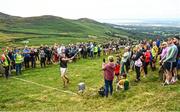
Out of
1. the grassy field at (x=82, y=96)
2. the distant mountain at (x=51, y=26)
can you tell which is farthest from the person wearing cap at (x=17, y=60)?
the distant mountain at (x=51, y=26)

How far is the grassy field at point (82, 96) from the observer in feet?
56.5

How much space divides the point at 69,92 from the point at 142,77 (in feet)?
17.7

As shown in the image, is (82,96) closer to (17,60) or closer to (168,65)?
(168,65)

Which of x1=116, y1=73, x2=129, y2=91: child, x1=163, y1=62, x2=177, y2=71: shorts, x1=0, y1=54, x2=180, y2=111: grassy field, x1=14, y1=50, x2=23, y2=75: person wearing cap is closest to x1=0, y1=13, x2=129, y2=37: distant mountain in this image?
x1=14, y1=50, x2=23, y2=75: person wearing cap

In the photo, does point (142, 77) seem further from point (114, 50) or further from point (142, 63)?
point (114, 50)

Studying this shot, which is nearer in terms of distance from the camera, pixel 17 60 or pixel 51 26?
pixel 17 60

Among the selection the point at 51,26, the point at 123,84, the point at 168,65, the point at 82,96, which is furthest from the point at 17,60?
the point at 51,26

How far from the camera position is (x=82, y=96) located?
20.6 m

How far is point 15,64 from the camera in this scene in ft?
102

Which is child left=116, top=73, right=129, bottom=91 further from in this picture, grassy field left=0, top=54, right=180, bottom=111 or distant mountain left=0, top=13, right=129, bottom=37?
distant mountain left=0, top=13, right=129, bottom=37

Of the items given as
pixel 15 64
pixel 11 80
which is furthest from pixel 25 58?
pixel 11 80

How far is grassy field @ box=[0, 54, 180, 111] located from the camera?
17234mm

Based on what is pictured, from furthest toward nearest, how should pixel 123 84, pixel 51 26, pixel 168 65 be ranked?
pixel 51 26, pixel 123 84, pixel 168 65

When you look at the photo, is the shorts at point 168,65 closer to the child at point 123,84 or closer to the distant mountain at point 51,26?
the child at point 123,84
